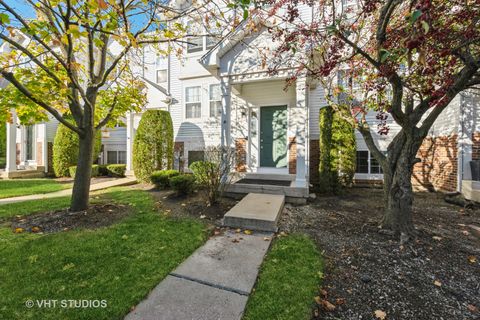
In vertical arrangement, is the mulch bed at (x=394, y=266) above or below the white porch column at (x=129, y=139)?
below

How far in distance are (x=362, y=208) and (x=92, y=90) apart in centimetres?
688

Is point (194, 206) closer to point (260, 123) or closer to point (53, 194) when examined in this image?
point (260, 123)

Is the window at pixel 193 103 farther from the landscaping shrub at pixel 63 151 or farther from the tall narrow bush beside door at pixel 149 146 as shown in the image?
the landscaping shrub at pixel 63 151

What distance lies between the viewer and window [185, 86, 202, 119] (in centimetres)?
1039

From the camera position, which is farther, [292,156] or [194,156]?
[194,156]

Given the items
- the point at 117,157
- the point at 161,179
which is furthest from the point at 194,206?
the point at 117,157

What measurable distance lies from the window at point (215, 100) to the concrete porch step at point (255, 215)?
19.3 feet

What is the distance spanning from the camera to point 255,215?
13.9 feet

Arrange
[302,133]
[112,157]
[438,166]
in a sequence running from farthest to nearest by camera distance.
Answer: [112,157]
[438,166]
[302,133]

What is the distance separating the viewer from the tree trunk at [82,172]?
15.3 ft

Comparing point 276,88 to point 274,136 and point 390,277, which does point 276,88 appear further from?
point 390,277

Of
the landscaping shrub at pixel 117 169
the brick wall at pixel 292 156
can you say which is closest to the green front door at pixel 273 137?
the brick wall at pixel 292 156

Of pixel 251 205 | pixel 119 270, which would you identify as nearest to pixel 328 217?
pixel 251 205

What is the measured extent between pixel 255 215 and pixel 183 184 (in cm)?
284
